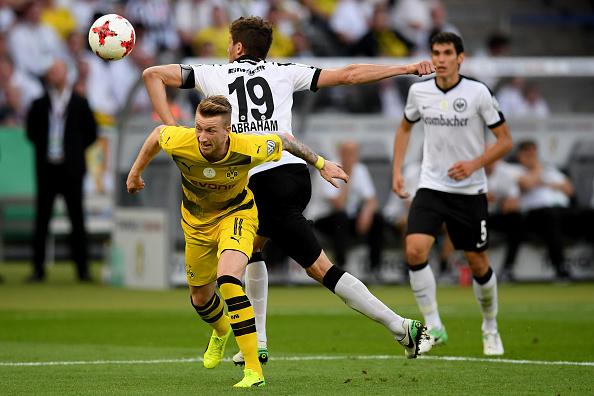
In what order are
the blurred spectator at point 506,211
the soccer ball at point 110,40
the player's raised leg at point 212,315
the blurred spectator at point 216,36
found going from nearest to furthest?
the player's raised leg at point 212,315 < the soccer ball at point 110,40 < the blurred spectator at point 506,211 < the blurred spectator at point 216,36

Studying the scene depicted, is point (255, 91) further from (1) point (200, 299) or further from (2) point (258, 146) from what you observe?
(1) point (200, 299)

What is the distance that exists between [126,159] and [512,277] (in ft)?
18.6

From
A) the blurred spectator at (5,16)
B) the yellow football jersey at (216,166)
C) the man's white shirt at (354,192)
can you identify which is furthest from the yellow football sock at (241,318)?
the blurred spectator at (5,16)

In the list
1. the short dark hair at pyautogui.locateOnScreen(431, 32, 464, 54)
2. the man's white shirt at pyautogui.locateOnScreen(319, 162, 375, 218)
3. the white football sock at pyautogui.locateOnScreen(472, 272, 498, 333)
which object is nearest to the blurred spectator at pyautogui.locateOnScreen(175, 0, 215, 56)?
the man's white shirt at pyautogui.locateOnScreen(319, 162, 375, 218)

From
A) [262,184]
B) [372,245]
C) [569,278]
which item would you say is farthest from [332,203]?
[262,184]

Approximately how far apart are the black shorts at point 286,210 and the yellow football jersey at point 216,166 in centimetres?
31

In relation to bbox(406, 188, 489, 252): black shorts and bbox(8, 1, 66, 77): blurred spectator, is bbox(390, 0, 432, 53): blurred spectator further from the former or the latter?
bbox(406, 188, 489, 252): black shorts

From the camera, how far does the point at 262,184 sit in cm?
884

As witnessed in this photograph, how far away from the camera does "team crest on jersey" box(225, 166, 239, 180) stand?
824 centimetres

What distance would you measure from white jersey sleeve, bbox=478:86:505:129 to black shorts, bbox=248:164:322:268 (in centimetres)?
252

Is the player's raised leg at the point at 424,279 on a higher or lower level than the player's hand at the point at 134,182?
lower

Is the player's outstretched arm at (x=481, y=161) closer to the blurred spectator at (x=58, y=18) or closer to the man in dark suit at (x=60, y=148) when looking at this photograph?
the man in dark suit at (x=60, y=148)

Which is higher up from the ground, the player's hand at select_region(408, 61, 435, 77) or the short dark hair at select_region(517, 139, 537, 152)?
the player's hand at select_region(408, 61, 435, 77)

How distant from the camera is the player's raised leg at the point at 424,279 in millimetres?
10727
